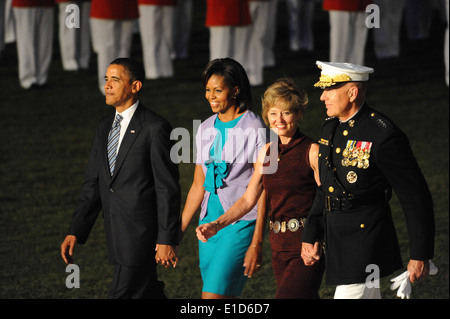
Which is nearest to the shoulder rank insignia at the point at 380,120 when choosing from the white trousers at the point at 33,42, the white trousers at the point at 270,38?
the white trousers at the point at 33,42

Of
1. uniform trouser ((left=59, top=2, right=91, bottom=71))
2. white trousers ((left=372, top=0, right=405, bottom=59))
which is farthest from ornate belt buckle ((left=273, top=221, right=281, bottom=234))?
white trousers ((left=372, top=0, right=405, bottom=59))

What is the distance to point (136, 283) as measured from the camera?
12.9ft

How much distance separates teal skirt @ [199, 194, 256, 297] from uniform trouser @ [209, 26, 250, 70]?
308 inches

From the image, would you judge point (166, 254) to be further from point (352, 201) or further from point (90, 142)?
point (90, 142)

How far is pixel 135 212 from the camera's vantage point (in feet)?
12.5

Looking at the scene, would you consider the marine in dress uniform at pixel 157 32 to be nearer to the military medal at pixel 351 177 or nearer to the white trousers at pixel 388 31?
the white trousers at pixel 388 31

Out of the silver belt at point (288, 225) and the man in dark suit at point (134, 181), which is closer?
the man in dark suit at point (134, 181)

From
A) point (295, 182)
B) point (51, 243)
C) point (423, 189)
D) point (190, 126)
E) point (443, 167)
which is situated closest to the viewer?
point (423, 189)

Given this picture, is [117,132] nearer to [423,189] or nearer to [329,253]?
[329,253]

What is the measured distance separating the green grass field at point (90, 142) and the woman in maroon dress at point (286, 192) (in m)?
2.50

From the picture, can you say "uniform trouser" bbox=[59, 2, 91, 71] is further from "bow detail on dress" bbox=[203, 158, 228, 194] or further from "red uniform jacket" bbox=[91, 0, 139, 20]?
"bow detail on dress" bbox=[203, 158, 228, 194]

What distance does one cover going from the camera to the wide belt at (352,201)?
3.65 meters
